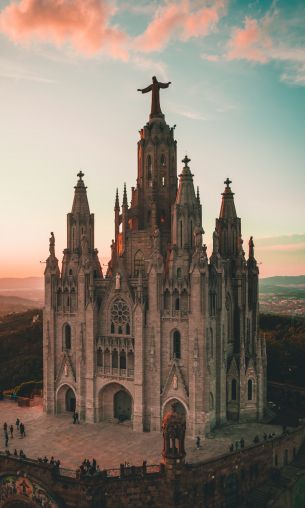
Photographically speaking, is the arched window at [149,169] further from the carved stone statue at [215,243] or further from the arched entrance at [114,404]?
the arched entrance at [114,404]

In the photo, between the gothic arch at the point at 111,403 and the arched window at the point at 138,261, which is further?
the arched window at the point at 138,261

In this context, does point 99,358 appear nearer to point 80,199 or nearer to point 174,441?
point 174,441

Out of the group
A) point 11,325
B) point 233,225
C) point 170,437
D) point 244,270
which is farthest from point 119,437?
point 11,325

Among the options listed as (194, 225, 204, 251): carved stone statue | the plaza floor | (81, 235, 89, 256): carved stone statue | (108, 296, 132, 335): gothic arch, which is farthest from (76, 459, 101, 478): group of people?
(81, 235, 89, 256): carved stone statue

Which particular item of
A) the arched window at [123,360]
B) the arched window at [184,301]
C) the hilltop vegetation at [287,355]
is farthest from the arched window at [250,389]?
the hilltop vegetation at [287,355]

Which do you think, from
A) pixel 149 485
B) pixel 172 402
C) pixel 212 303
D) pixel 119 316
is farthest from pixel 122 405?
pixel 212 303

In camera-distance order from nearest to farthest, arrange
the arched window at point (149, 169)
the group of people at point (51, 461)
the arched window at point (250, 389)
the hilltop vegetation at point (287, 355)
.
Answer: the group of people at point (51, 461) → the arched window at point (250, 389) → the arched window at point (149, 169) → the hilltop vegetation at point (287, 355)

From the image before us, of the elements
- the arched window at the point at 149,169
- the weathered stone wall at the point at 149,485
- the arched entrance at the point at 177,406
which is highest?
the arched window at the point at 149,169
